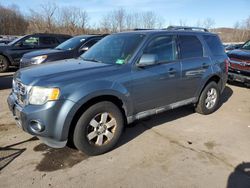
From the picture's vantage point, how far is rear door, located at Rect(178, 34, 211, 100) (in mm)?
4891

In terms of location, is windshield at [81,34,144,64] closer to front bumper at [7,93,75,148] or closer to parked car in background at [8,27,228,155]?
parked car in background at [8,27,228,155]

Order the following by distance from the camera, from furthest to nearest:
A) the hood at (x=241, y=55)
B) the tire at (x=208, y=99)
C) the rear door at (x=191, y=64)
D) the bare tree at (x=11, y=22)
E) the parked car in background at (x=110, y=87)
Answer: the bare tree at (x=11, y=22) → the hood at (x=241, y=55) → the tire at (x=208, y=99) → the rear door at (x=191, y=64) → the parked car in background at (x=110, y=87)

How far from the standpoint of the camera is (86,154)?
12.4 ft

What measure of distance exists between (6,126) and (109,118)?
87.9 inches

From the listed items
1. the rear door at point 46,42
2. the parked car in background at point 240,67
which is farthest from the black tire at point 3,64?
the parked car in background at point 240,67

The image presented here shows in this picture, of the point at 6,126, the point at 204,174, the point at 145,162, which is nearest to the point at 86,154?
the point at 145,162

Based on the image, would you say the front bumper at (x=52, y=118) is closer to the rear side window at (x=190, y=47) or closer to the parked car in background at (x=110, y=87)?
the parked car in background at (x=110, y=87)

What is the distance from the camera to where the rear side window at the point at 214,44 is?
5.63 metres

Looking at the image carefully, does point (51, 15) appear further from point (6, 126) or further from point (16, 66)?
point (6, 126)

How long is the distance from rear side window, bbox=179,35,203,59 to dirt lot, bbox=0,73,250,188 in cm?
136

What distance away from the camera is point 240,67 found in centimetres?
818

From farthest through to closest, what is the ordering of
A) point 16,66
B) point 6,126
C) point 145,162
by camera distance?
1. point 16,66
2. point 6,126
3. point 145,162

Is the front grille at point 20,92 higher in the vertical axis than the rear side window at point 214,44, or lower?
lower

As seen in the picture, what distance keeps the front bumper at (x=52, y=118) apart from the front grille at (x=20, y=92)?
157 mm
